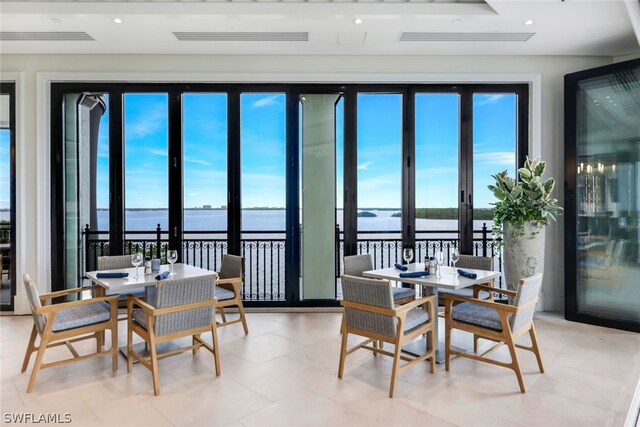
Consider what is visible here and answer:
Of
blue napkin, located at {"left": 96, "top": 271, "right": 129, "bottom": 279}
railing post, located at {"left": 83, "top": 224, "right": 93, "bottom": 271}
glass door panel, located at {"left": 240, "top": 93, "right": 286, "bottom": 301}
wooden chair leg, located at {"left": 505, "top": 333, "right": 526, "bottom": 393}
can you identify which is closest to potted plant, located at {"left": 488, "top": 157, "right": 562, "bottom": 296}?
wooden chair leg, located at {"left": 505, "top": 333, "right": 526, "bottom": 393}

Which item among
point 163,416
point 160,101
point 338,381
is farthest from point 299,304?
point 160,101

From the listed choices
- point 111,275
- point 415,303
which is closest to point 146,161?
point 111,275

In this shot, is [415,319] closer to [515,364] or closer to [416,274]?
[416,274]

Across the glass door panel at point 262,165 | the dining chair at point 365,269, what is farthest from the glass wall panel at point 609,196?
the glass door panel at point 262,165

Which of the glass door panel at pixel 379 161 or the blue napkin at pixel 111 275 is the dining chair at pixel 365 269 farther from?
the blue napkin at pixel 111 275

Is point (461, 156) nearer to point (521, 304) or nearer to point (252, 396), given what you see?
point (521, 304)

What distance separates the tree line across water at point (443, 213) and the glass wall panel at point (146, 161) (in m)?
3.18

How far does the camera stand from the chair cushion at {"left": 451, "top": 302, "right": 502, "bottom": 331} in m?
2.94

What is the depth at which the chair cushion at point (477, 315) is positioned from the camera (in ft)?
9.64

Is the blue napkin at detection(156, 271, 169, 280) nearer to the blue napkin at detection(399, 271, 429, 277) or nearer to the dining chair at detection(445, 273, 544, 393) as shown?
the blue napkin at detection(399, 271, 429, 277)

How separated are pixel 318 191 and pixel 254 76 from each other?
1.71 meters

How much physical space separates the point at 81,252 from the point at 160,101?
230 centimetres

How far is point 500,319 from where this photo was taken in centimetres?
287

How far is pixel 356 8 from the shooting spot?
3783mm
